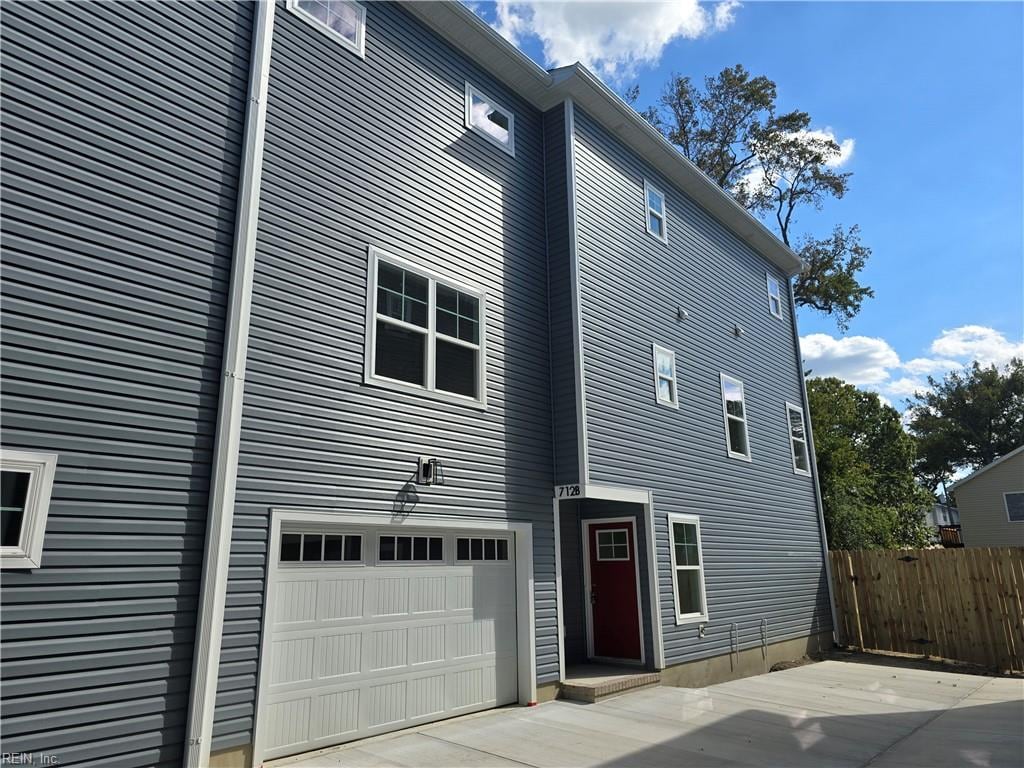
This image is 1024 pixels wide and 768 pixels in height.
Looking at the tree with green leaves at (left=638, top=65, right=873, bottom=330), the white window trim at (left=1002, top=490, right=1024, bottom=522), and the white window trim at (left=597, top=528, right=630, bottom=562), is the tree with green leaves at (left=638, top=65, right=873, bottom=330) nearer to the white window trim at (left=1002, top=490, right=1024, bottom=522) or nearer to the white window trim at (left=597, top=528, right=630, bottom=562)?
the white window trim at (left=1002, top=490, right=1024, bottom=522)

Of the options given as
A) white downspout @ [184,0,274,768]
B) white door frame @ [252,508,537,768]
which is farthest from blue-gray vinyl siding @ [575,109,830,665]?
white downspout @ [184,0,274,768]

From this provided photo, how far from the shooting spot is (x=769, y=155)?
22594mm

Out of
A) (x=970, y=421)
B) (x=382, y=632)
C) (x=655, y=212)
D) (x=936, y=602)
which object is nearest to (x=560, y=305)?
(x=655, y=212)

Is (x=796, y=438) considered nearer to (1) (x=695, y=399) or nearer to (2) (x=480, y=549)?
(1) (x=695, y=399)

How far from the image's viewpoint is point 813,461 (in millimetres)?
14750

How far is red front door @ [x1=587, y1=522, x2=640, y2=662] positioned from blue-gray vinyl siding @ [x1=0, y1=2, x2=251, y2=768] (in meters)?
6.24

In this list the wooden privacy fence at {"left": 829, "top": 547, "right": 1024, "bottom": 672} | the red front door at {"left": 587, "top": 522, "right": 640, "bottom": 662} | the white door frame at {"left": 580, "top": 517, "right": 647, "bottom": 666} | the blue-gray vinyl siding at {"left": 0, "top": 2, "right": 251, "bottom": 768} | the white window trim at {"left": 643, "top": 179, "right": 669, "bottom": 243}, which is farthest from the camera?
the wooden privacy fence at {"left": 829, "top": 547, "right": 1024, "bottom": 672}

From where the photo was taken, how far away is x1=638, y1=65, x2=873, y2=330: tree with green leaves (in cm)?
2222

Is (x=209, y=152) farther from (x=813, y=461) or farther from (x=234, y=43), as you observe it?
(x=813, y=461)

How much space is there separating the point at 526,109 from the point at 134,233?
630 centimetres

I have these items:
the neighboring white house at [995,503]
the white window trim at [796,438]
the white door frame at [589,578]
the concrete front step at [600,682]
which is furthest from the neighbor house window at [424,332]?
the neighboring white house at [995,503]

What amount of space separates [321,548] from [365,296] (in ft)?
8.35

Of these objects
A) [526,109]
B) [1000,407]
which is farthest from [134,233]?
[1000,407]

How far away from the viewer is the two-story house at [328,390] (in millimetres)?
4391
